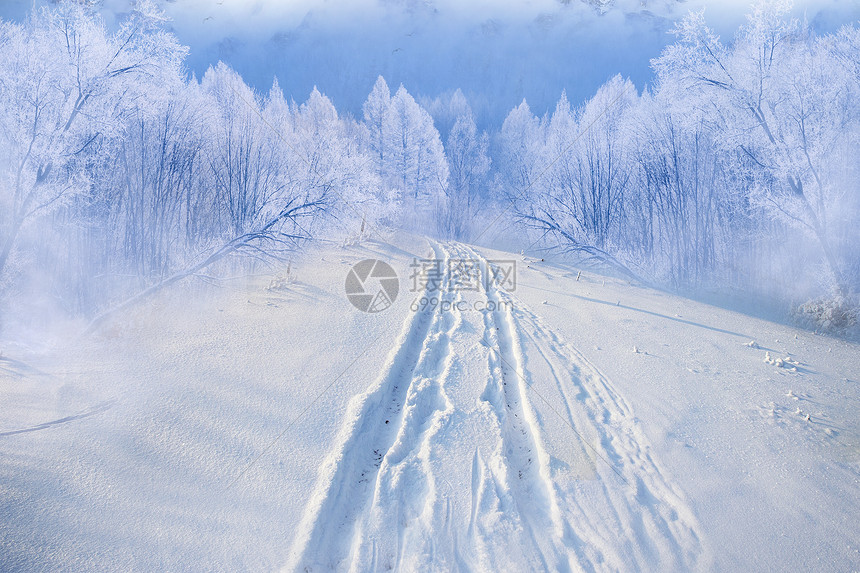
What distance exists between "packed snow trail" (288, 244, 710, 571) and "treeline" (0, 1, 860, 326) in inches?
194

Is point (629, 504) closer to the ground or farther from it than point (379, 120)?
closer to the ground

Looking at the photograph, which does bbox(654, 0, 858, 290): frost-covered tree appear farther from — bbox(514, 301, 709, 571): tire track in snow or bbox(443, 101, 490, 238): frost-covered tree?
bbox(443, 101, 490, 238): frost-covered tree

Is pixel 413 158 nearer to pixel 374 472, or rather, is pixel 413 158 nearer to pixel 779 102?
pixel 779 102

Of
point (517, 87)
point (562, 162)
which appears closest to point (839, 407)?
point (562, 162)

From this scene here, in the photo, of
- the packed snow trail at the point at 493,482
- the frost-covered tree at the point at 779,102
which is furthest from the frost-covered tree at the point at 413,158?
the packed snow trail at the point at 493,482

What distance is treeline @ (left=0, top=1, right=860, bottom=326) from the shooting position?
6.07 meters

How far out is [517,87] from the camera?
3994 cm

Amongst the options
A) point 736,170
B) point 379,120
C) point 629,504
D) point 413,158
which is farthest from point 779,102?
point 379,120

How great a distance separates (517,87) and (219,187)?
37.6 meters

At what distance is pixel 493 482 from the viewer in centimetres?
294

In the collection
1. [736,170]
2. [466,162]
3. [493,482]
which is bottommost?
[493,482]

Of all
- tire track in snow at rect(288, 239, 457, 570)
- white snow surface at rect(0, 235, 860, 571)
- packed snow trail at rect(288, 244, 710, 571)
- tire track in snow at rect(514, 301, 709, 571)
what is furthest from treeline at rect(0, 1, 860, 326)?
tire track in snow at rect(514, 301, 709, 571)

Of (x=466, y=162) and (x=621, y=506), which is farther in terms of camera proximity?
(x=466, y=162)

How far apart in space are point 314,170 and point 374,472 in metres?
10.1
